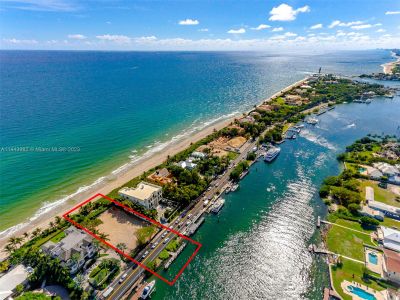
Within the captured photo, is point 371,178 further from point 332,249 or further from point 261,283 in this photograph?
point 261,283

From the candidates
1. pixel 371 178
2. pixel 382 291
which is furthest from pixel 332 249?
pixel 371 178

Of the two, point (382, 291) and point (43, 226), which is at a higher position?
point (382, 291)

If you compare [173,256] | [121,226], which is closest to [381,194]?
[173,256]

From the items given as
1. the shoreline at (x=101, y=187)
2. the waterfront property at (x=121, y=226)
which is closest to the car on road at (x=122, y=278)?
the waterfront property at (x=121, y=226)

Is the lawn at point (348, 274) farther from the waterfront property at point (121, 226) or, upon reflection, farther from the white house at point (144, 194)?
the white house at point (144, 194)

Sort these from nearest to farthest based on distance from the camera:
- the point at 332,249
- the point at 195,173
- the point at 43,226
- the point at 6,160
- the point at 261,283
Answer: the point at 261,283 → the point at 332,249 → the point at 43,226 → the point at 195,173 → the point at 6,160

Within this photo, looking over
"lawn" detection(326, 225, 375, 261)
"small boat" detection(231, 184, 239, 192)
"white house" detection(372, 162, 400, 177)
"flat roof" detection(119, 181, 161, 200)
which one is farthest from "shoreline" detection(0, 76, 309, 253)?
"white house" detection(372, 162, 400, 177)

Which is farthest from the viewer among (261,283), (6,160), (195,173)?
(6,160)
